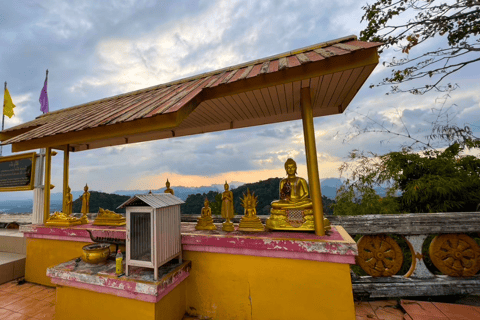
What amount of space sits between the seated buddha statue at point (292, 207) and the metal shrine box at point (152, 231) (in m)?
1.47

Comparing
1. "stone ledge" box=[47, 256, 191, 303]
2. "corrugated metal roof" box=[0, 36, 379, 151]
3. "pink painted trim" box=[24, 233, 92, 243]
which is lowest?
"stone ledge" box=[47, 256, 191, 303]

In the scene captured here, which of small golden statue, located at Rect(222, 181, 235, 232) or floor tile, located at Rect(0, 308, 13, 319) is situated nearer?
floor tile, located at Rect(0, 308, 13, 319)

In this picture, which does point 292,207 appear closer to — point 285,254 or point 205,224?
point 285,254

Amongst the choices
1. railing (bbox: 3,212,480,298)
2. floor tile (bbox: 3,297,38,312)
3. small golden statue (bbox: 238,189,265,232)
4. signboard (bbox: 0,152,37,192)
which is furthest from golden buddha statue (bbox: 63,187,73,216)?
railing (bbox: 3,212,480,298)

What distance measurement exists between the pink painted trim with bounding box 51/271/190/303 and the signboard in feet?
12.6

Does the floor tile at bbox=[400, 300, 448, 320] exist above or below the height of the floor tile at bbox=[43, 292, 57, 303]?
below

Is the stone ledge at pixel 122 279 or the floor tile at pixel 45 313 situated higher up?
the stone ledge at pixel 122 279

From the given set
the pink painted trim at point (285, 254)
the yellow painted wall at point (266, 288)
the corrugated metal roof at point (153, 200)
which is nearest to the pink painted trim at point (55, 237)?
the corrugated metal roof at point (153, 200)

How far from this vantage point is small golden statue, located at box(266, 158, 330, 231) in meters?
3.02

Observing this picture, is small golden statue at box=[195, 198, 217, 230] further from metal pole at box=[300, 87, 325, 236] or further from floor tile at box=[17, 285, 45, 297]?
floor tile at box=[17, 285, 45, 297]

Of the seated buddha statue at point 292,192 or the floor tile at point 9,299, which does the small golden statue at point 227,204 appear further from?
the floor tile at point 9,299

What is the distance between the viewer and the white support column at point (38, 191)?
502 centimetres

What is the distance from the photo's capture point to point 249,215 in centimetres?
345

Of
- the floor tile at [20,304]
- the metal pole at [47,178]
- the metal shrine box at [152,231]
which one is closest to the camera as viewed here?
the metal shrine box at [152,231]
